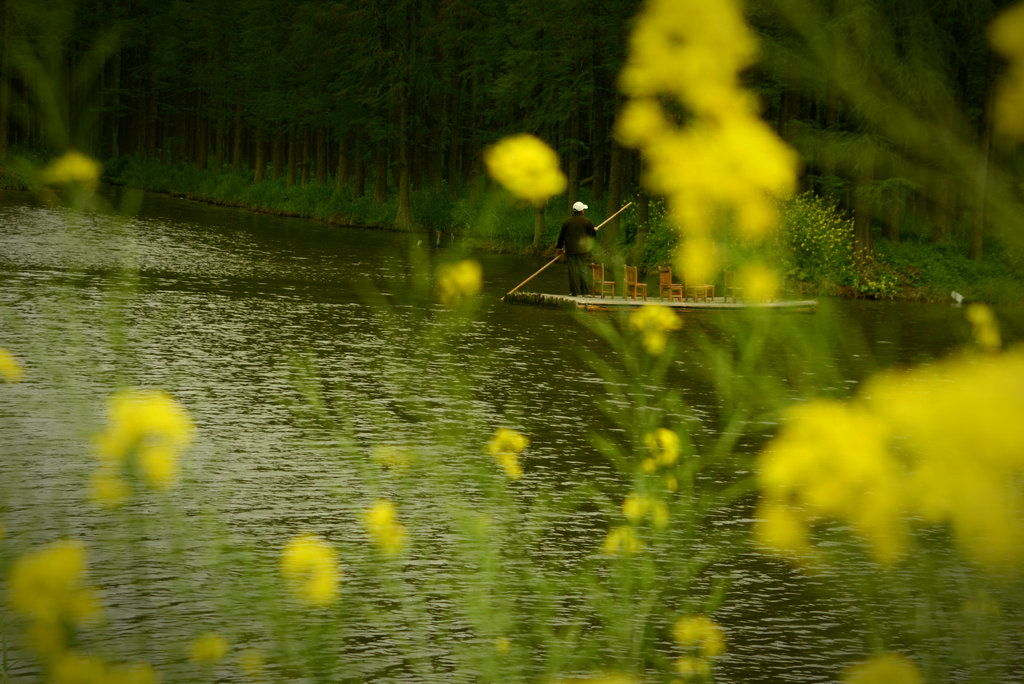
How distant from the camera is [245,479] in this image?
479 inches

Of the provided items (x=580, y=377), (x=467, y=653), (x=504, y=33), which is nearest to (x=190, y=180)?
(x=504, y=33)

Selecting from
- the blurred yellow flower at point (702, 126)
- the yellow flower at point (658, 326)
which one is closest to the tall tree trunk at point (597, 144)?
the yellow flower at point (658, 326)

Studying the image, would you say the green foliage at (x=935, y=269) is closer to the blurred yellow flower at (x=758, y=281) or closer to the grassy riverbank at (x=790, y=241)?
the grassy riverbank at (x=790, y=241)

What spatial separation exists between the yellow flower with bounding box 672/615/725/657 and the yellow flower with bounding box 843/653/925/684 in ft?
2.60

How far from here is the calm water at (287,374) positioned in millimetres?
9117

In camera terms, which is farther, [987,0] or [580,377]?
[580,377]

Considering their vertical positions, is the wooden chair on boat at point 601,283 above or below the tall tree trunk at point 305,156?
below

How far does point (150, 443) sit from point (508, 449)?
12.6 feet

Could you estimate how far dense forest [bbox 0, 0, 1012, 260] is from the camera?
83.4 inches

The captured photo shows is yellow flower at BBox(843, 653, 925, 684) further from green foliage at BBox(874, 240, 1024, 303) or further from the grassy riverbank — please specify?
green foliage at BBox(874, 240, 1024, 303)

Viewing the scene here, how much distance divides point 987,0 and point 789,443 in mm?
1359

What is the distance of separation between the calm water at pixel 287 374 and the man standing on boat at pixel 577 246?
171 cm

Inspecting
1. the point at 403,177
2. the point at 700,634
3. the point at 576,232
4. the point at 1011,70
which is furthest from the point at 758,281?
the point at 403,177

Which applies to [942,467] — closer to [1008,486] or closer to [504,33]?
[1008,486]
